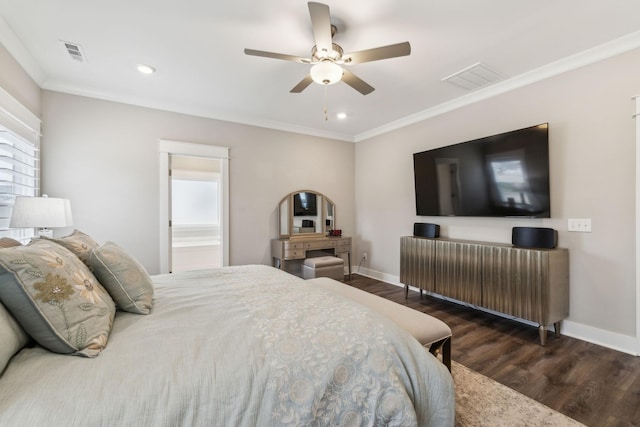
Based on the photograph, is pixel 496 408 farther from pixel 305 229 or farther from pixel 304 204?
pixel 304 204

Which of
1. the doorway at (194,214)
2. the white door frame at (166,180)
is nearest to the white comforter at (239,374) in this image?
the white door frame at (166,180)

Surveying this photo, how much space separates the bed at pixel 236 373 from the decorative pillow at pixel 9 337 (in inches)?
1.5

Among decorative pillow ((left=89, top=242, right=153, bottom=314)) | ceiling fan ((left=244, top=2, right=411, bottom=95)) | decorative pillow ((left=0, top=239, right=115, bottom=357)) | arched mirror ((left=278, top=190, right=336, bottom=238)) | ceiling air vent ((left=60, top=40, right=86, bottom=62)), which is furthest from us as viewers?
arched mirror ((left=278, top=190, right=336, bottom=238))

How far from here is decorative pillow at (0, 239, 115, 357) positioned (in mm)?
956

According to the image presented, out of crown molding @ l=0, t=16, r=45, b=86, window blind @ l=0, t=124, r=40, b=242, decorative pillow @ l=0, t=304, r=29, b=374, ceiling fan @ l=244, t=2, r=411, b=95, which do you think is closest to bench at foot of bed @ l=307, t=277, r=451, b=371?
decorative pillow @ l=0, t=304, r=29, b=374

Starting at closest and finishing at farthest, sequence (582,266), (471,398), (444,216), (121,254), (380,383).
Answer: (380,383) < (121,254) < (471,398) < (582,266) < (444,216)

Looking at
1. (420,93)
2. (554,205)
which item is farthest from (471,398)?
(420,93)

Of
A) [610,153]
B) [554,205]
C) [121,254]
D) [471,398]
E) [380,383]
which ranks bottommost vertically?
[471,398]

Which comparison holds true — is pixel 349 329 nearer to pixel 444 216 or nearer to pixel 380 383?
pixel 380 383

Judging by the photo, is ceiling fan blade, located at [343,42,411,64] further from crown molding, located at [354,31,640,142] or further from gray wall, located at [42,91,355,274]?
gray wall, located at [42,91,355,274]

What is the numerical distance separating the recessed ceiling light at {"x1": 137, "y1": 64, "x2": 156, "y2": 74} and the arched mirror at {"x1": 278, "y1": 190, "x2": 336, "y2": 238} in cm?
237

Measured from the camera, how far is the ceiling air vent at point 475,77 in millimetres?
2770

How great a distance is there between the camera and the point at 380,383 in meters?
1.11

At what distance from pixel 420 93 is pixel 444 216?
1.60 m
